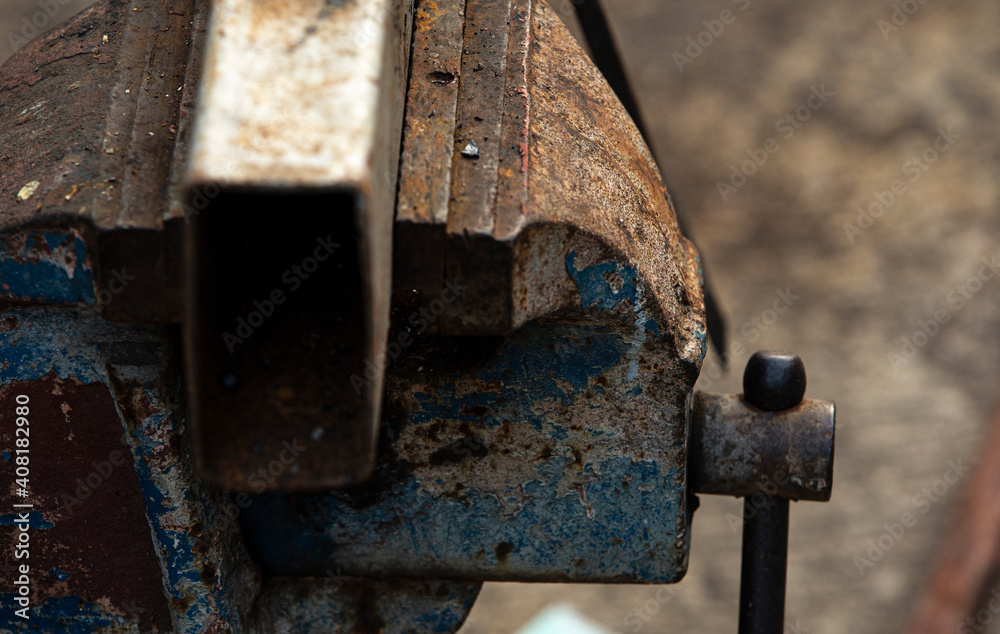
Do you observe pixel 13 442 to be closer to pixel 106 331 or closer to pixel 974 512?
pixel 106 331

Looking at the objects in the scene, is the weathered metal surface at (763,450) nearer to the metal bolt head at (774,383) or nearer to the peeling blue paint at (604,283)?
the metal bolt head at (774,383)

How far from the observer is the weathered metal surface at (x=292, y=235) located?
64cm

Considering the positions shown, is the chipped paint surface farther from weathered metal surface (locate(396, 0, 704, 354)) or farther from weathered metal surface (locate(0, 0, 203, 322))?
weathered metal surface (locate(396, 0, 704, 354))

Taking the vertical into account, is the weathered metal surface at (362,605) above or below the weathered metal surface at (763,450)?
below

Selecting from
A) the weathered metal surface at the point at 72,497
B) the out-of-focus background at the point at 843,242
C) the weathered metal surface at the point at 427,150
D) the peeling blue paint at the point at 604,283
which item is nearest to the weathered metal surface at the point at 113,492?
the weathered metal surface at the point at 72,497

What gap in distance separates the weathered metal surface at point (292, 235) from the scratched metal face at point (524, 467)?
154 mm

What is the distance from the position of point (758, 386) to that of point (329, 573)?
0.60 metres

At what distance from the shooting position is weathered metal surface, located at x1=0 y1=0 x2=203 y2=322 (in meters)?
0.89

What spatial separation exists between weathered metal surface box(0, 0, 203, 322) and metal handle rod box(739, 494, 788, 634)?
815 mm

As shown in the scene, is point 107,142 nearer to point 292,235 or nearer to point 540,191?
point 292,235

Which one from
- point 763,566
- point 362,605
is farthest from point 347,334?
point 763,566

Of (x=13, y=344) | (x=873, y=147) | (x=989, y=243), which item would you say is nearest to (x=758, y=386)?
(x=13, y=344)

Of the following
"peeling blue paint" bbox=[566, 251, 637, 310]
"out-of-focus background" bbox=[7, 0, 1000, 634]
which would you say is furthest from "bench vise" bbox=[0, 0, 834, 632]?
"out-of-focus background" bbox=[7, 0, 1000, 634]

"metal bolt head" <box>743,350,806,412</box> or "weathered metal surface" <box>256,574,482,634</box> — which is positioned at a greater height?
"metal bolt head" <box>743,350,806,412</box>
